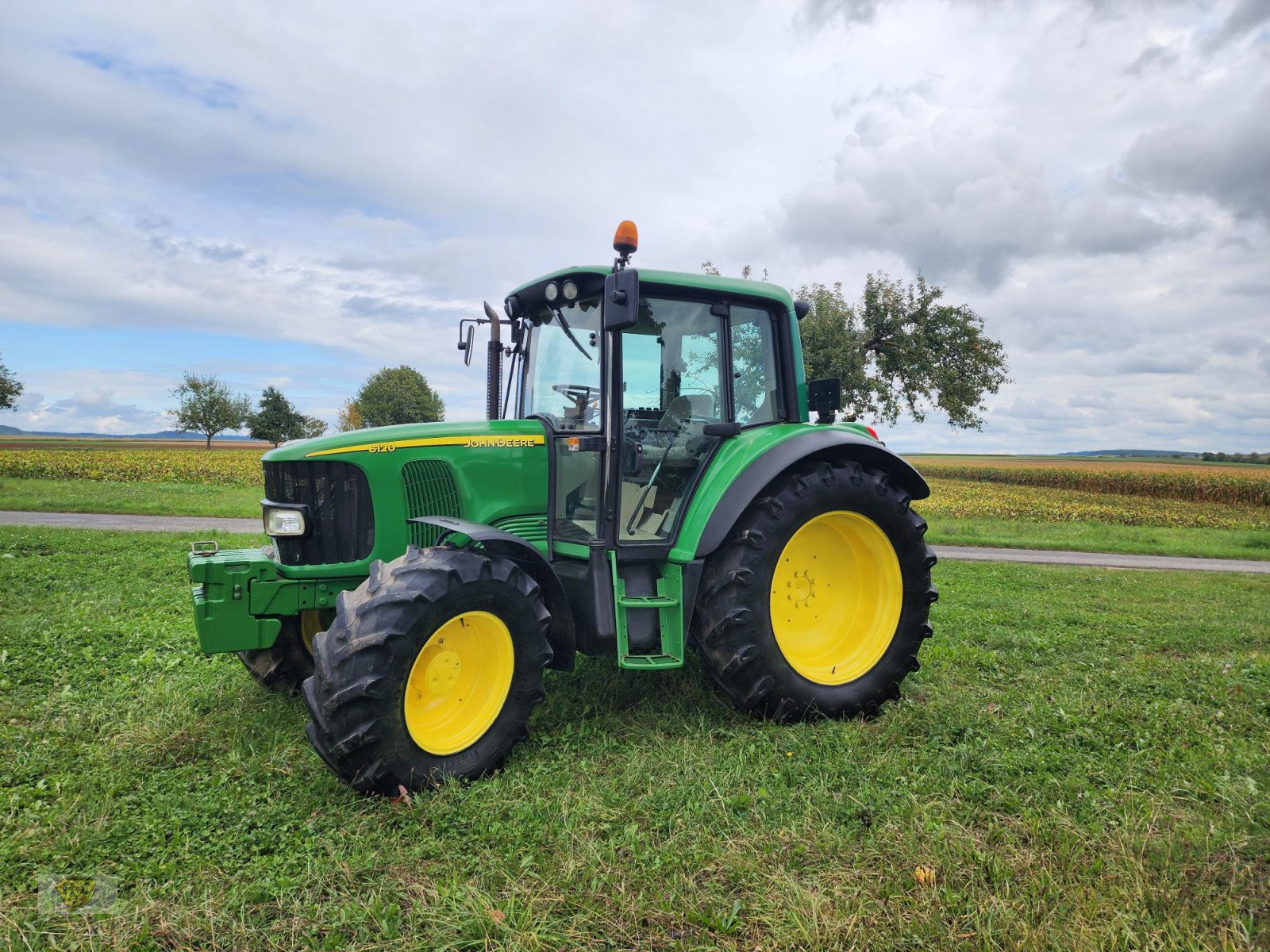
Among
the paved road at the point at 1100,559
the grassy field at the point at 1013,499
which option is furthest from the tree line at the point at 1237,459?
the paved road at the point at 1100,559

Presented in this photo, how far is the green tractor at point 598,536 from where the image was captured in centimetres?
372

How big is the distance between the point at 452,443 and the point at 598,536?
3.07 ft

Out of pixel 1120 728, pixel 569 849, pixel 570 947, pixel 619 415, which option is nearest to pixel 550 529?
pixel 619 415

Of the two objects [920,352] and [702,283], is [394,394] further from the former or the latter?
[702,283]

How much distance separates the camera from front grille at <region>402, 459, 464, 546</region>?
4312mm

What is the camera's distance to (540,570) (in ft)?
13.4

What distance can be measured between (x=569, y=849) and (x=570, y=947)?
0.53 meters

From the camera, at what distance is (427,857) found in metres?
3.06

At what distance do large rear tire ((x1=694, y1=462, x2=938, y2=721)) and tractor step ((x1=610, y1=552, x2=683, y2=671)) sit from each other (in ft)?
0.49

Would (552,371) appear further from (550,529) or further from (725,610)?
(725,610)

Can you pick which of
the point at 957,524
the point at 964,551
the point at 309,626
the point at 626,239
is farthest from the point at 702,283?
the point at 957,524

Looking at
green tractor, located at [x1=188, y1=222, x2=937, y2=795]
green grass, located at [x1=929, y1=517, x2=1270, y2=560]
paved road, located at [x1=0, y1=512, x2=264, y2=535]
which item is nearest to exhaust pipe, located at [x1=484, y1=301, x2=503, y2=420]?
green tractor, located at [x1=188, y1=222, x2=937, y2=795]

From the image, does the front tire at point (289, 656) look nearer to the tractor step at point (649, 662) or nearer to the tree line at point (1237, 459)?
the tractor step at point (649, 662)

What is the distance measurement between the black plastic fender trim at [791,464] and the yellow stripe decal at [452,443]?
1.07m
